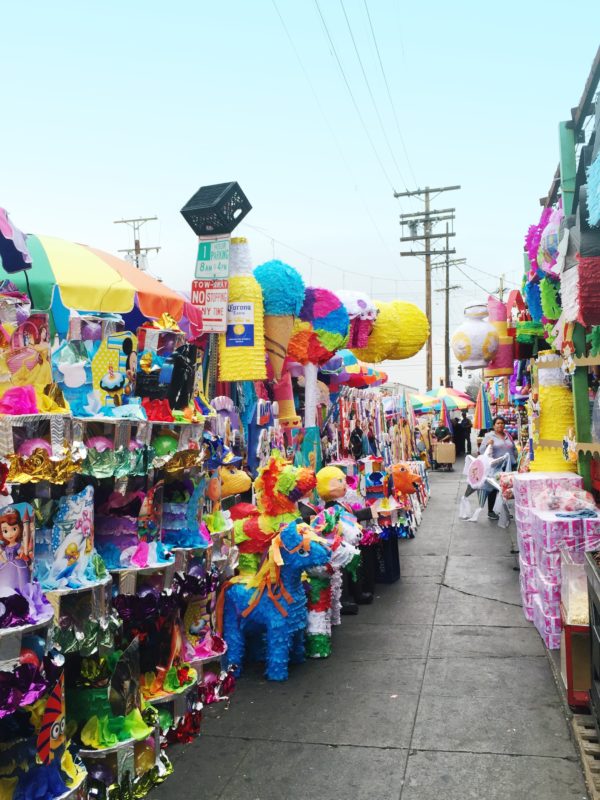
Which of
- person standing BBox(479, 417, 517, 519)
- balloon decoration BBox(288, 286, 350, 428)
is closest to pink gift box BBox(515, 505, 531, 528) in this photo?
balloon decoration BBox(288, 286, 350, 428)

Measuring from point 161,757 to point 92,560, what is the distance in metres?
1.08

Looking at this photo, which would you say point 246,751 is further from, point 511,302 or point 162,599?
point 511,302

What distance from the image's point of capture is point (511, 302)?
29.5 feet

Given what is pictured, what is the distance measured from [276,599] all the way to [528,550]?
2221 mm

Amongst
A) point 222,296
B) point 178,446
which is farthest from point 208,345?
point 178,446

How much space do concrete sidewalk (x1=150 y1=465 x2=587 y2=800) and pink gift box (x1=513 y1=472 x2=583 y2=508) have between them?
1.04 metres

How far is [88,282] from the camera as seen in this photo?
14.5 feet

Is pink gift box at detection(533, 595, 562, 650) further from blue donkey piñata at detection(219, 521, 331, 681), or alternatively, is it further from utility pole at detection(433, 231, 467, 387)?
utility pole at detection(433, 231, 467, 387)

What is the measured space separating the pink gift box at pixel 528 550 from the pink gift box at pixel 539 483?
29 cm

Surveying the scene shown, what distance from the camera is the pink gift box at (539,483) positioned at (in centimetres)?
540

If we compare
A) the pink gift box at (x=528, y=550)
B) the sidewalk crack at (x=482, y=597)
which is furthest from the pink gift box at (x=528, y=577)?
the sidewalk crack at (x=482, y=597)

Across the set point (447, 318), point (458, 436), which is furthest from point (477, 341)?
point (447, 318)

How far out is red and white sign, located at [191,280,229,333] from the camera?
546 cm

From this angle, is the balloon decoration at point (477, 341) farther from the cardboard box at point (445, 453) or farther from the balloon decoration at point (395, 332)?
the cardboard box at point (445, 453)
